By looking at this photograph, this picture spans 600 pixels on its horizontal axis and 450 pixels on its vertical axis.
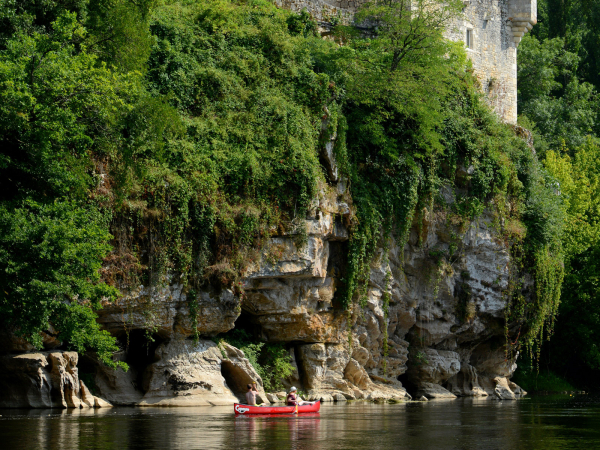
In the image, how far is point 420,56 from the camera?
31781 millimetres

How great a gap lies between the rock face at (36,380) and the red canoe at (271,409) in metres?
5.04

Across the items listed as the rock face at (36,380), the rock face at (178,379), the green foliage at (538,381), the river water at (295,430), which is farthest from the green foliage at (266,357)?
the green foliage at (538,381)

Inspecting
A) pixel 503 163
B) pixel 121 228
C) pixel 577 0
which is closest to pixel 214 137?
pixel 121 228

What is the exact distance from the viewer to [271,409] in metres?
21.0

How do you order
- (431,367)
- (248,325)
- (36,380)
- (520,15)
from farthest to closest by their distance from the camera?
1. (520,15)
2. (431,367)
3. (248,325)
4. (36,380)

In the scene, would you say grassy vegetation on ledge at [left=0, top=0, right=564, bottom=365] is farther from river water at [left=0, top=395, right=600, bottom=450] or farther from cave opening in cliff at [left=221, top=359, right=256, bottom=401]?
river water at [left=0, top=395, right=600, bottom=450]

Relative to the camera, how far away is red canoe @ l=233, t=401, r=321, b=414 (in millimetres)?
20312

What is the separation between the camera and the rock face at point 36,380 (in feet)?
71.5

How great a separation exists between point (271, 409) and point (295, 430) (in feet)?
13.6

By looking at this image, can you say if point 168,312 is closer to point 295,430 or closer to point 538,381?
point 295,430

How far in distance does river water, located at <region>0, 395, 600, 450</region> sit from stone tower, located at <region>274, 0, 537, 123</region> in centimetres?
1997

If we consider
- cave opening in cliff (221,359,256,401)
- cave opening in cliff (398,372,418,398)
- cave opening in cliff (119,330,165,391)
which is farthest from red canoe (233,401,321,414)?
cave opening in cliff (398,372,418,398)

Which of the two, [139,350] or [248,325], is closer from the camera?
[139,350]

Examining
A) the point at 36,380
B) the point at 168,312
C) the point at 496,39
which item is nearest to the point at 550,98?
the point at 496,39
